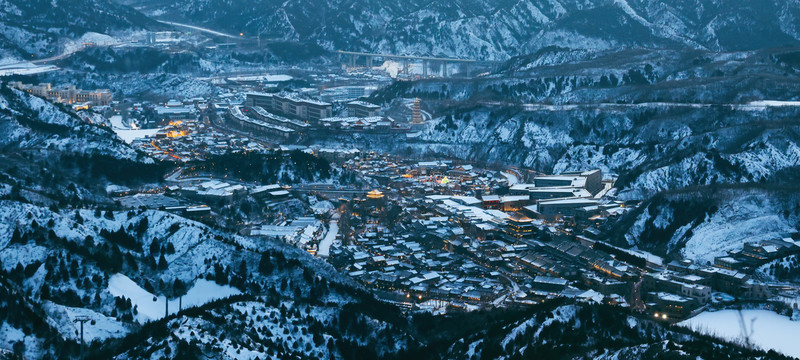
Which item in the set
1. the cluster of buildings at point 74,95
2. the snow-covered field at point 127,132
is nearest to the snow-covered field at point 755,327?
the snow-covered field at point 127,132

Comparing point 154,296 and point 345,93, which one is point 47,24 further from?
point 154,296

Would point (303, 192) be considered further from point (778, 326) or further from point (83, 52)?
point (83, 52)

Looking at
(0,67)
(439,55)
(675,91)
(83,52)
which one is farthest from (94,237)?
(439,55)

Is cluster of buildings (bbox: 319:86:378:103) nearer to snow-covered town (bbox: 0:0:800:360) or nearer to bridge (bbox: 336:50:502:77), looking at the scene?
snow-covered town (bbox: 0:0:800:360)

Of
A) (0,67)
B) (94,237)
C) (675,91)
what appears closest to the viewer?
(94,237)

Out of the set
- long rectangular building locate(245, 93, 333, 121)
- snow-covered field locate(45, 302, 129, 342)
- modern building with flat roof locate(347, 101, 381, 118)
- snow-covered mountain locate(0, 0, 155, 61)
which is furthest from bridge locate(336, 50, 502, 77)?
snow-covered field locate(45, 302, 129, 342)

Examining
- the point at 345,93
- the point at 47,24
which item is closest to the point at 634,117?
the point at 345,93

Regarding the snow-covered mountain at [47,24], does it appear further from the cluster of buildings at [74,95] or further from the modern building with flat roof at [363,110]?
the modern building with flat roof at [363,110]
